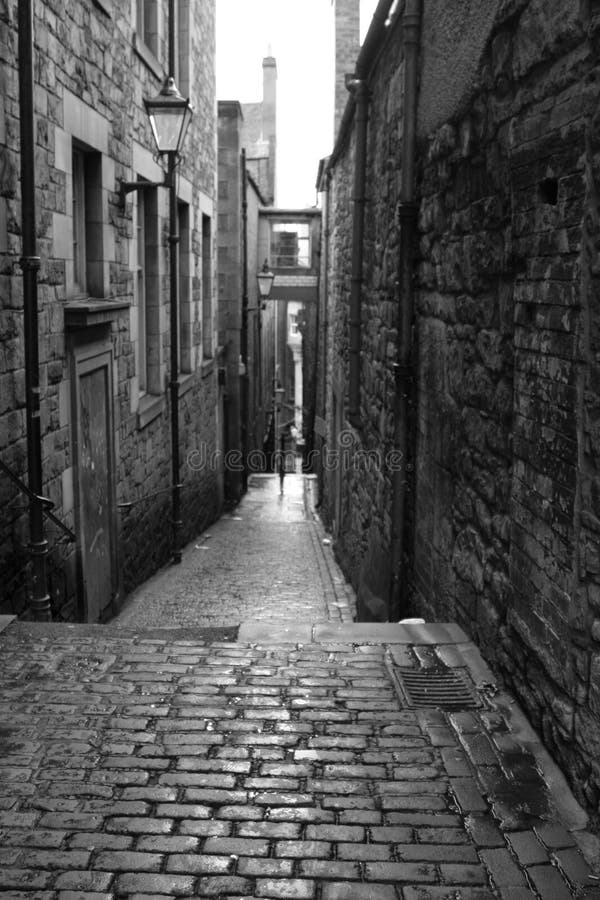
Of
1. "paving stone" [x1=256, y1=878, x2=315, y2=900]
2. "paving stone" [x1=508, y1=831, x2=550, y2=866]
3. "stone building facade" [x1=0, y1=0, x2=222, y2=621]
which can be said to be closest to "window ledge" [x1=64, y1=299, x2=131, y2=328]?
"stone building facade" [x1=0, y1=0, x2=222, y2=621]

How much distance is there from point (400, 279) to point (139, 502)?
4066 millimetres

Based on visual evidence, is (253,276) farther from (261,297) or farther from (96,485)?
(96,485)

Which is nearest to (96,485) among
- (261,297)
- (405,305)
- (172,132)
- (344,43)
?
(405,305)

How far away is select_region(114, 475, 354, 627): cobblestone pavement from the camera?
8.58 metres

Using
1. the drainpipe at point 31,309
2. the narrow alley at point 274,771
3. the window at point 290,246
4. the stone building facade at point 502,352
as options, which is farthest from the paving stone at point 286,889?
the window at point 290,246

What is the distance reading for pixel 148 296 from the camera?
10.5 m

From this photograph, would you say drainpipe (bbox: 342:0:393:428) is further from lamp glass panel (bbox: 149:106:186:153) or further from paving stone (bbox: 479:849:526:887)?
paving stone (bbox: 479:849:526:887)

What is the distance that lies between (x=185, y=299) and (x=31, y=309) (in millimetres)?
7535

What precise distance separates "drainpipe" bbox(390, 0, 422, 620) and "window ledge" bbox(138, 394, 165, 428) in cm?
353

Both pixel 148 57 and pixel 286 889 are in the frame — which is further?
pixel 148 57

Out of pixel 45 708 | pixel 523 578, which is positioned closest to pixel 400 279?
pixel 523 578

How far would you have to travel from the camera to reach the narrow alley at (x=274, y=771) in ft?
9.06

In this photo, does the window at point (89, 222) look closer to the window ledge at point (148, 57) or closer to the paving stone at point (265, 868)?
the window ledge at point (148, 57)

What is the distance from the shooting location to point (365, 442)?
9281 millimetres
